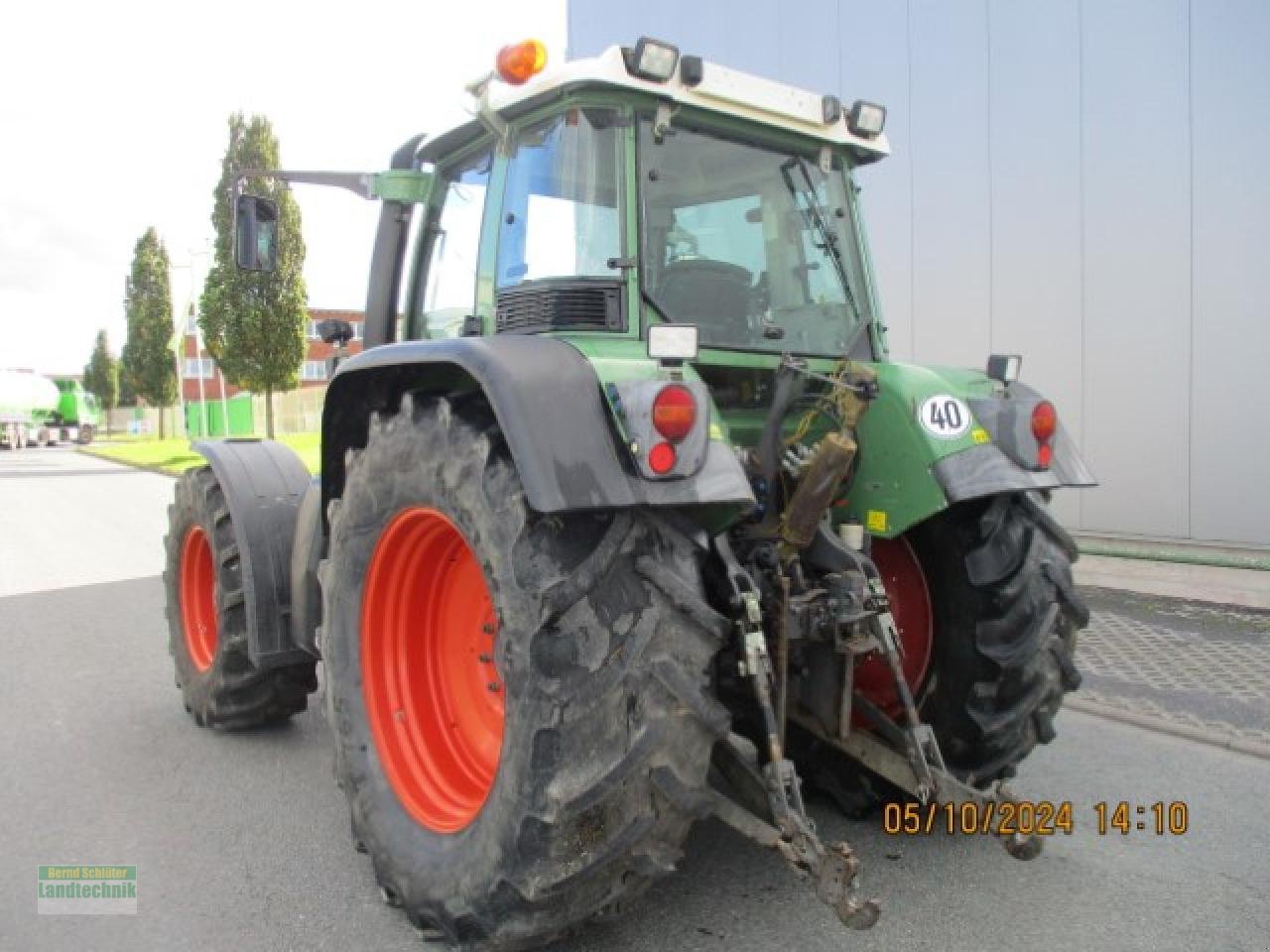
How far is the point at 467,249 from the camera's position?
3.57m

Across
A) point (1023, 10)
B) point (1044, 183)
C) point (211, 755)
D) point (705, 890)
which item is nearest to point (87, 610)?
point (211, 755)

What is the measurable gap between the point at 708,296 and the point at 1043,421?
3.71 ft

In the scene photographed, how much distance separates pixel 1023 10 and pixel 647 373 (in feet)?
29.0

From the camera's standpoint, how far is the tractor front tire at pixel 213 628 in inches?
173

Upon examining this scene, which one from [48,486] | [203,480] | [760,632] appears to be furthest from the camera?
[48,486]

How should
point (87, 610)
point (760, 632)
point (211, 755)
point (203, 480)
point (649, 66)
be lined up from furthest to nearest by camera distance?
point (87, 610) < point (203, 480) < point (211, 755) < point (649, 66) < point (760, 632)

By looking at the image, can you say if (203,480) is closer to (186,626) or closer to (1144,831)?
(186,626)

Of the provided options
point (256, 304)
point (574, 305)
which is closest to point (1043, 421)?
point (574, 305)

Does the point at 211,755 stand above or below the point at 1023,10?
below

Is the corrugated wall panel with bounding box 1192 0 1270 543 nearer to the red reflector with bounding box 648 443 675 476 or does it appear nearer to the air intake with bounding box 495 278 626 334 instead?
the air intake with bounding box 495 278 626 334

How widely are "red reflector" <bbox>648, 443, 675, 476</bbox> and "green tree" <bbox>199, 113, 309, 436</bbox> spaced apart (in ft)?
75.6

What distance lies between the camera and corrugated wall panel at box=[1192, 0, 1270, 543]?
8344mm

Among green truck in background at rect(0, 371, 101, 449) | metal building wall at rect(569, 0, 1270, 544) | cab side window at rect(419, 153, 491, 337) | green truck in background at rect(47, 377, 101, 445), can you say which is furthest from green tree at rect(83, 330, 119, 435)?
cab side window at rect(419, 153, 491, 337)

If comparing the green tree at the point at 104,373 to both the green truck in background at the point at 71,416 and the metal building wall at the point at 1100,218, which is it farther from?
the metal building wall at the point at 1100,218
